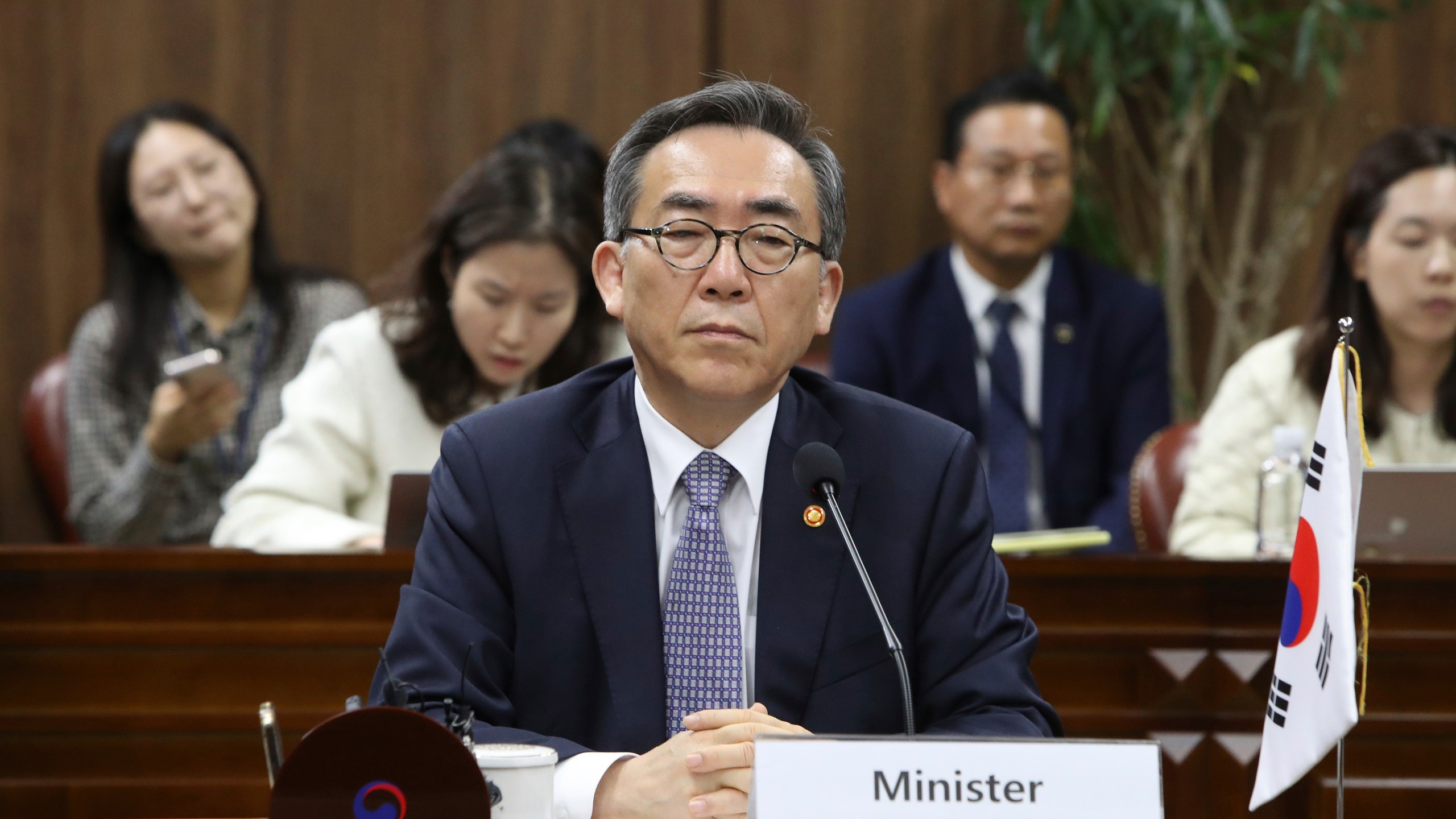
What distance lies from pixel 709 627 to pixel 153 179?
251cm

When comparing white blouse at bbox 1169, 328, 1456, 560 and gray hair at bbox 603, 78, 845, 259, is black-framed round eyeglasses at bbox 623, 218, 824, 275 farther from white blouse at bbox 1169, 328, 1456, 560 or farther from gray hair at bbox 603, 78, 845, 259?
white blouse at bbox 1169, 328, 1456, 560

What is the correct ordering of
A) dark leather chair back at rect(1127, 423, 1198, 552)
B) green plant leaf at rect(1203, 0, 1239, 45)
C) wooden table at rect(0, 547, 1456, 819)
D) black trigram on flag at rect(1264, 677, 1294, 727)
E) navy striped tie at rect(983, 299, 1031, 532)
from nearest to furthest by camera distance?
black trigram on flag at rect(1264, 677, 1294, 727) < wooden table at rect(0, 547, 1456, 819) < dark leather chair back at rect(1127, 423, 1198, 552) < navy striped tie at rect(983, 299, 1031, 532) < green plant leaf at rect(1203, 0, 1239, 45)

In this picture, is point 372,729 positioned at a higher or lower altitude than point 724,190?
lower

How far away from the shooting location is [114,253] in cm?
353

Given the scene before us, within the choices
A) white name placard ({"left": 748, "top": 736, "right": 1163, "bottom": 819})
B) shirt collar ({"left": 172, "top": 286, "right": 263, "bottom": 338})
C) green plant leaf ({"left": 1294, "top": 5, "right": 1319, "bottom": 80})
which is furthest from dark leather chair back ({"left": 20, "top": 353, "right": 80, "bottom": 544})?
green plant leaf ({"left": 1294, "top": 5, "right": 1319, "bottom": 80})

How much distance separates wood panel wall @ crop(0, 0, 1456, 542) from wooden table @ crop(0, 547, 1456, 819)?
6.85 ft

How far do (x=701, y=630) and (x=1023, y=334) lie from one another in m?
2.15

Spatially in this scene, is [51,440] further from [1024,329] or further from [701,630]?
[701,630]

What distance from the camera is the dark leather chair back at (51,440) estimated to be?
3451 mm

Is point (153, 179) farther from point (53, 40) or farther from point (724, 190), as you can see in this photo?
point (724, 190)

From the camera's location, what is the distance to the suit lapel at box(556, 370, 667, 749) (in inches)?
58.6

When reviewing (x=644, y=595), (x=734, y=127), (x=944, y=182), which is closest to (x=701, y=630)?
(x=644, y=595)

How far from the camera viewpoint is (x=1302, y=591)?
137cm

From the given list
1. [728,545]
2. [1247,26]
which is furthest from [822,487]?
[1247,26]
